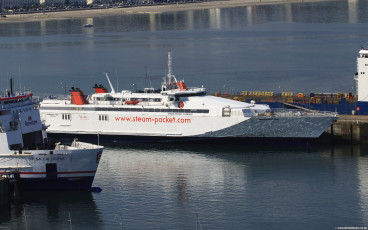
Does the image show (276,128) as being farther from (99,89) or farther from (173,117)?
(99,89)

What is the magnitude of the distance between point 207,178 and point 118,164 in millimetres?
6920

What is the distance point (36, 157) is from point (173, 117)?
18794mm

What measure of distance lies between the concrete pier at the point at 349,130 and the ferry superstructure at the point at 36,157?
22.1 metres

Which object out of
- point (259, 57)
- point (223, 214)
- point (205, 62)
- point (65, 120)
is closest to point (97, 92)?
point (65, 120)

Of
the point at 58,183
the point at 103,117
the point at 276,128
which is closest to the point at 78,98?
the point at 103,117

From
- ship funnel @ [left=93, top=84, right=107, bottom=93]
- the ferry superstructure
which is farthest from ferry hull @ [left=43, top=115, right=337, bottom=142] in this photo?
the ferry superstructure

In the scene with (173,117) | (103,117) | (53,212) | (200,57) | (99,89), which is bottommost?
(53,212)

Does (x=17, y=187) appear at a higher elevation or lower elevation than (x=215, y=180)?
higher

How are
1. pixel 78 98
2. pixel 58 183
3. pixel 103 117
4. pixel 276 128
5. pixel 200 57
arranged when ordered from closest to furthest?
pixel 58 183
pixel 276 128
pixel 103 117
pixel 78 98
pixel 200 57

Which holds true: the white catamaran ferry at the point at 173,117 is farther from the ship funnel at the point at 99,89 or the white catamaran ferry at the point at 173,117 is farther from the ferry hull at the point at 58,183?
the ferry hull at the point at 58,183

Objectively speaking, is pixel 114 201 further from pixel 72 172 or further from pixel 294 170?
pixel 294 170

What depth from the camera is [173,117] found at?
60.3 meters

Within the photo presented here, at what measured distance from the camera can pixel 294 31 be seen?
548ft

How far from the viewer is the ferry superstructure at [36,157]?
4297 centimetres
